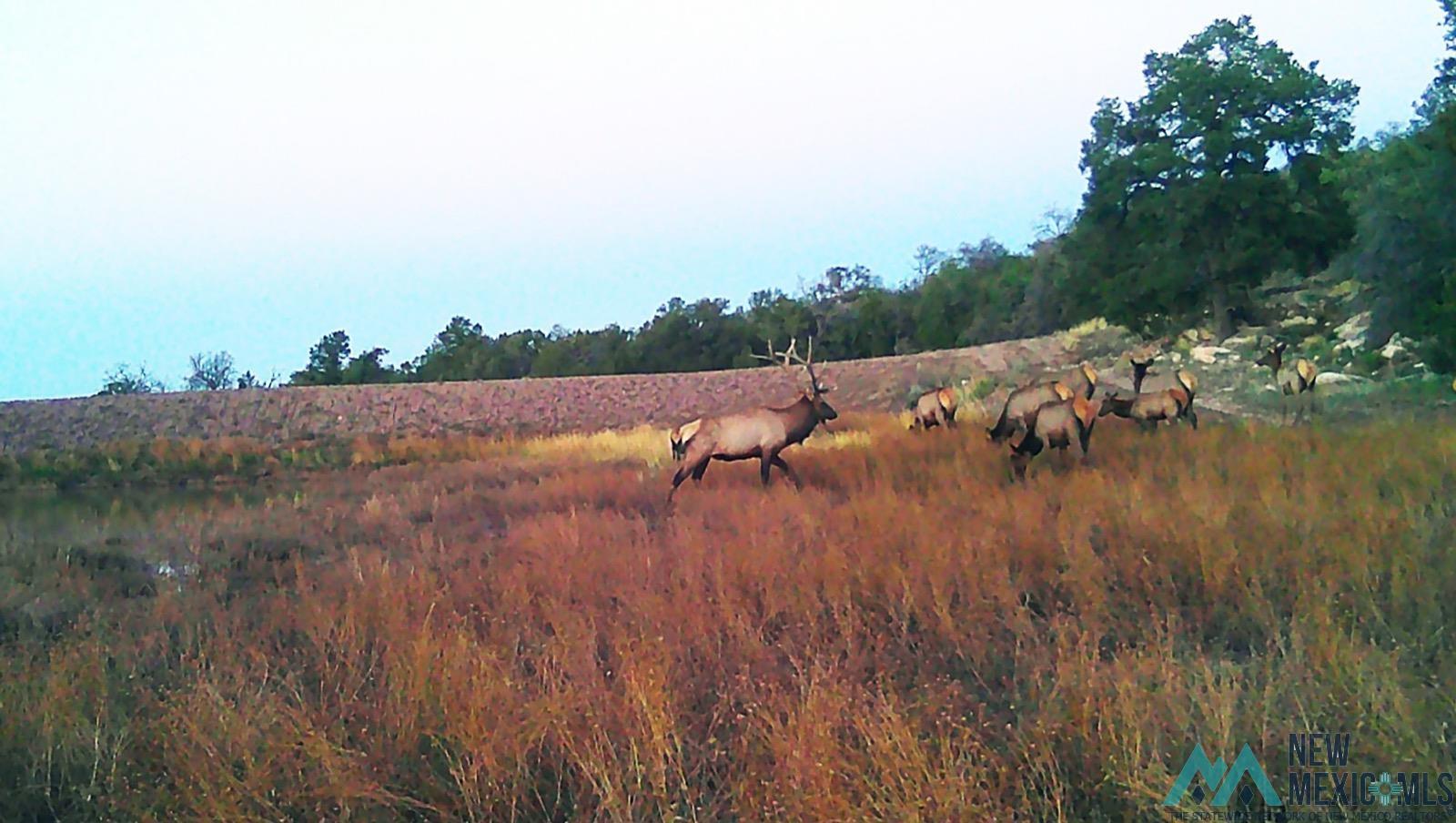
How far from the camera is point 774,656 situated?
4.89m

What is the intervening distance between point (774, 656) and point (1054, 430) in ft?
19.5

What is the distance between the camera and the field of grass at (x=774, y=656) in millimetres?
3547

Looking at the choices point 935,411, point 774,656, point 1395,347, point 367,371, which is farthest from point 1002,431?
point 367,371

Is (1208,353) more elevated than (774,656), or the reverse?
(1208,353)

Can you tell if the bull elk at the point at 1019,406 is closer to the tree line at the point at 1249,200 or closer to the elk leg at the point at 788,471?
the elk leg at the point at 788,471

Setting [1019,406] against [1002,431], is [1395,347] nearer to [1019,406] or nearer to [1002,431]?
[1019,406]

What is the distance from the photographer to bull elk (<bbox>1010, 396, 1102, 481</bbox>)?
9734 mm

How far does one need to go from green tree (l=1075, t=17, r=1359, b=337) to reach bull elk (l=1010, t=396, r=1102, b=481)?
50.9ft

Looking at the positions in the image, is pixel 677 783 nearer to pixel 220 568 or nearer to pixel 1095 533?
pixel 1095 533

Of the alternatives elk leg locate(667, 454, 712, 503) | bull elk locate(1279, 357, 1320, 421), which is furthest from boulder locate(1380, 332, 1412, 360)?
elk leg locate(667, 454, 712, 503)

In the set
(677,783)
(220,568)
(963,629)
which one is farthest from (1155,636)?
(220,568)

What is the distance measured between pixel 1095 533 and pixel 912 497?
2215 mm

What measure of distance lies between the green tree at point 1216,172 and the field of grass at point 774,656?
1543 centimetres

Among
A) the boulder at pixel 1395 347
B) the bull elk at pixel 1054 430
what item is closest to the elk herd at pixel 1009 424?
the bull elk at pixel 1054 430
